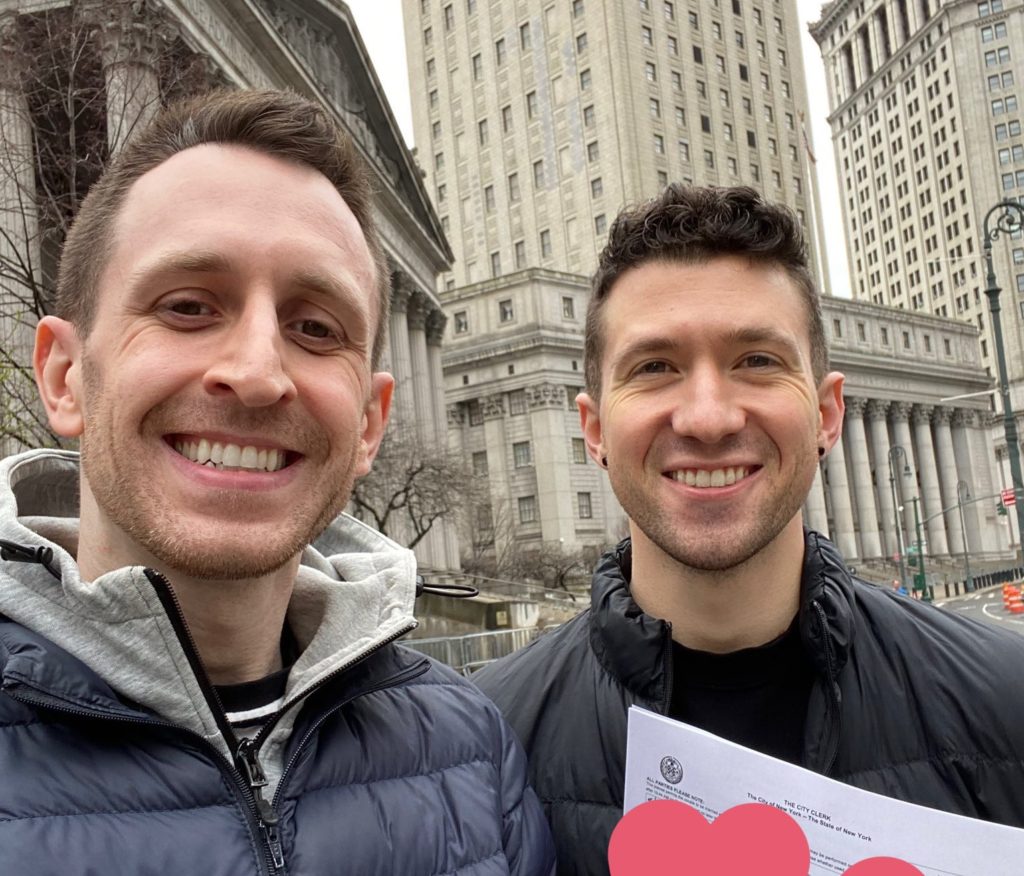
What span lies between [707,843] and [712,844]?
1 cm

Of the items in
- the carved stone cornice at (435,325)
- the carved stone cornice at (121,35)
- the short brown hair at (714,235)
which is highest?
the carved stone cornice at (435,325)

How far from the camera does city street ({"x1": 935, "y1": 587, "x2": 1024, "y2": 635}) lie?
3285 centimetres

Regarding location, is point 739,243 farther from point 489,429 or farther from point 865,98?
point 865,98

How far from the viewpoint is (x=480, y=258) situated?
91812mm

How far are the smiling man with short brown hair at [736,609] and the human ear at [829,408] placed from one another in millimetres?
42

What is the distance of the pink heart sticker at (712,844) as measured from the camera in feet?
7.18

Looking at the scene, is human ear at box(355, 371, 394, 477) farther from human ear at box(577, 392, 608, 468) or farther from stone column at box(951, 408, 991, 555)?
stone column at box(951, 408, 991, 555)

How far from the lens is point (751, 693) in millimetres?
3109

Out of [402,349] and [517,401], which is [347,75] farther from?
[517,401]

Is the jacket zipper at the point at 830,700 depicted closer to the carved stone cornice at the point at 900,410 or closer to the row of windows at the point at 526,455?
the row of windows at the point at 526,455

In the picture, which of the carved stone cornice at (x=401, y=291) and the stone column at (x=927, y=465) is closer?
the carved stone cornice at (x=401, y=291)

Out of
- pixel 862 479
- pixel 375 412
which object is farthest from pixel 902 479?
pixel 375 412

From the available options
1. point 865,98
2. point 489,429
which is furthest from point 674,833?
point 865,98

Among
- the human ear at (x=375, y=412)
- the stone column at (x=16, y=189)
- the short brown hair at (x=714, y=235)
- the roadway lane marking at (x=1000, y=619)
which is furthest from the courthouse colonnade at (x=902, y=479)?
the human ear at (x=375, y=412)
